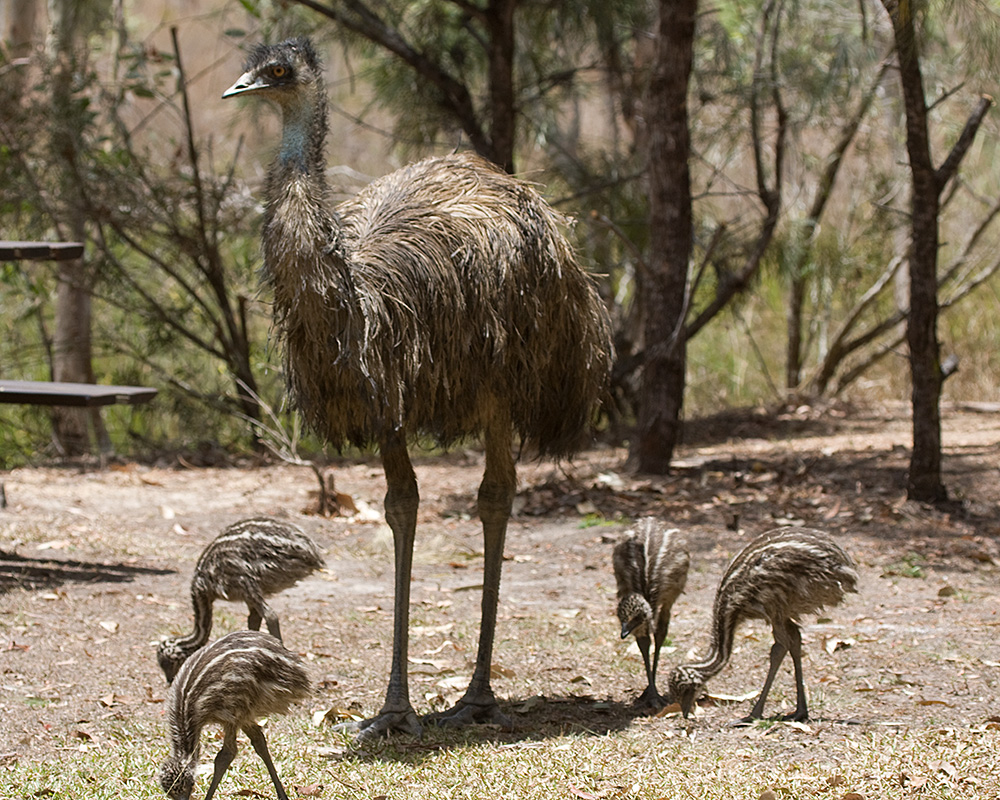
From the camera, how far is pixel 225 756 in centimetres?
354

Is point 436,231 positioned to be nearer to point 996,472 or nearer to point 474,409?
point 474,409

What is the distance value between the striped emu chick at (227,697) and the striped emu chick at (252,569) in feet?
3.67

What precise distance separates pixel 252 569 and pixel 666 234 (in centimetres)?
500

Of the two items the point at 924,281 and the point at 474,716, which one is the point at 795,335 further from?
the point at 474,716

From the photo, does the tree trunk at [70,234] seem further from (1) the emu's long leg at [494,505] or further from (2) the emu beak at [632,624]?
(2) the emu beak at [632,624]

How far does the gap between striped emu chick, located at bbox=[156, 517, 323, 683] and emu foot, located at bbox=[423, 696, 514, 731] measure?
79 cm

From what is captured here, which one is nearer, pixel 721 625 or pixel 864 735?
pixel 864 735

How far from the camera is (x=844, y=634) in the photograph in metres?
5.55

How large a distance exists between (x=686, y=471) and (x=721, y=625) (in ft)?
14.8

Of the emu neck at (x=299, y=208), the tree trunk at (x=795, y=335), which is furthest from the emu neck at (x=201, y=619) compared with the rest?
the tree trunk at (x=795, y=335)

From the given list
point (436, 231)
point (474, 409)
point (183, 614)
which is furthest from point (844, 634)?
point (183, 614)

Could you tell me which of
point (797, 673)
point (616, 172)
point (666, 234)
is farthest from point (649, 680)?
point (616, 172)

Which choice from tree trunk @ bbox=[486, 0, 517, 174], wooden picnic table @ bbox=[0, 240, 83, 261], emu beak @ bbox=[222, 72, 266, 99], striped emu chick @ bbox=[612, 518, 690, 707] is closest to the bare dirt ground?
striped emu chick @ bbox=[612, 518, 690, 707]

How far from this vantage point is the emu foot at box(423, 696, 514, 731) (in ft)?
14.7
